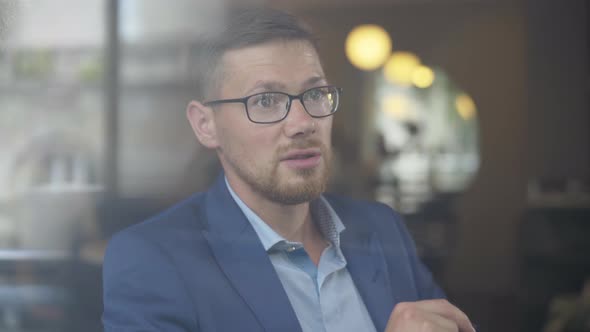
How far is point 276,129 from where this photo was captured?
842 millimetres

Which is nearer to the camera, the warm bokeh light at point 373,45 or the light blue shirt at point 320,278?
the light blue shirt at point 320,278

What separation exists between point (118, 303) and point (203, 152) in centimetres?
23

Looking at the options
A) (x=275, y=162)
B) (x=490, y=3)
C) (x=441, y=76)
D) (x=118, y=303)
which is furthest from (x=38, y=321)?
(x=490, y=3)

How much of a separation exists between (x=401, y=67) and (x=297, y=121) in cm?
366

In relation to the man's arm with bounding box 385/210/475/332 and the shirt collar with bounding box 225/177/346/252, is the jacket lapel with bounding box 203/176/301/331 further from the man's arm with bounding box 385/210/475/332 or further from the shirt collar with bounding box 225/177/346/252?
the man's arm with bounding box 385/210/475/332

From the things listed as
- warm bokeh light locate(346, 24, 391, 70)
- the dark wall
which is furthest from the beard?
the dark wall

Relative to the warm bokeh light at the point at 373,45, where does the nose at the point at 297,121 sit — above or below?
below

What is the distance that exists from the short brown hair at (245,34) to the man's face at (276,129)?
10 mm

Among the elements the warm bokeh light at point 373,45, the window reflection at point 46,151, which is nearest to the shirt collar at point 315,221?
the window reflection at point 46,151

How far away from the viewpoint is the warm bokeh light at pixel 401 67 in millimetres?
4189

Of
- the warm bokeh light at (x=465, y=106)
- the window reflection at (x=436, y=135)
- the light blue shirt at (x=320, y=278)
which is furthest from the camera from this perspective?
the warm bokeh light at (x=465, y=106)

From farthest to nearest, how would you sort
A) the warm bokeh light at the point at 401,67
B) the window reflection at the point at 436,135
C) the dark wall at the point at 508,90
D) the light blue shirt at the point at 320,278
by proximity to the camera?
the dark wall at the point at 508,90, the warm bokeh light at the point at 401,67, the window reflection at the point at 436,135, the light blue shirt at the point at 320,278

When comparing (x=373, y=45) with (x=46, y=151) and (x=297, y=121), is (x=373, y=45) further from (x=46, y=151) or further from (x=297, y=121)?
(x=297, y=121)

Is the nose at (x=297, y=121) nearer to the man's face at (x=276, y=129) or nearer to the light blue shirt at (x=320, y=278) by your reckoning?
the man's face at (x=276, y=129)
